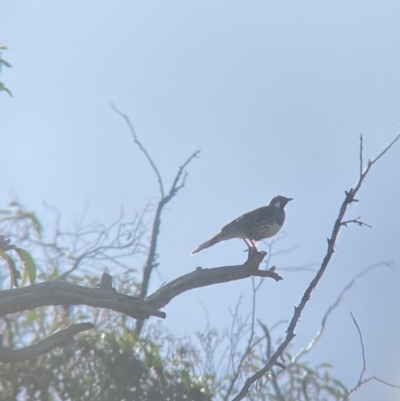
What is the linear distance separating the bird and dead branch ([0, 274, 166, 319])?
7.60 feet

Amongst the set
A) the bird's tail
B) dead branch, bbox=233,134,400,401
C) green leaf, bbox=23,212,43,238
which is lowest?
dead branch, bbox=233,134,400,401

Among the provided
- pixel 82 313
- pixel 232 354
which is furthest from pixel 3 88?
pixel 232 354

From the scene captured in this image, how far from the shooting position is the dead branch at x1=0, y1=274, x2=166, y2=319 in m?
4.36

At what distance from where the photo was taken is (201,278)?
4.73m

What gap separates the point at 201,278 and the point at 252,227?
7.27 ft

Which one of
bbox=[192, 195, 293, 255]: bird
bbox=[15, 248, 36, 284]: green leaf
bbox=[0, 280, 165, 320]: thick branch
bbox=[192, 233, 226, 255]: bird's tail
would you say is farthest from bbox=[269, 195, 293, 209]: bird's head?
bbox=[0, 280, 165, 320]: thick branch

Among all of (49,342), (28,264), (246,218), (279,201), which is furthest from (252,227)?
(49,342)

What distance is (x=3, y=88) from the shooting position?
245 inches

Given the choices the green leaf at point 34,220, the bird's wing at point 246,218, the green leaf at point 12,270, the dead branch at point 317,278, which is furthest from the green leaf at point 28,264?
the dead branch at point 317,278

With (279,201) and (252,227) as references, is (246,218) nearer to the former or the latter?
(252,227)

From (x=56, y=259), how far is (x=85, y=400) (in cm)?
400

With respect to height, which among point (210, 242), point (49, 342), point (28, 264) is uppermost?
point (210, 242)

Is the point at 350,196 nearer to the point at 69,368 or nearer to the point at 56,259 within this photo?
the point at 69,368

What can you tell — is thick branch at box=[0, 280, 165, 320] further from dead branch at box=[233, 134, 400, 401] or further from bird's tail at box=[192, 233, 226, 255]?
bird's tail at box=[192, 233, 226, 255]
